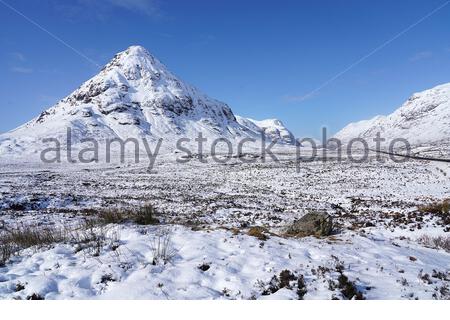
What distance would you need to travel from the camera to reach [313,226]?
14070 mm

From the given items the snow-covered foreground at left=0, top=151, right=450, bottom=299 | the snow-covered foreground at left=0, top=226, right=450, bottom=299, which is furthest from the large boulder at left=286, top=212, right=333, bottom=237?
the snow-covered foreground at left=0, top=226, right=450, bottom=299

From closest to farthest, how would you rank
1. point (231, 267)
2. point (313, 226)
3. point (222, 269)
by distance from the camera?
1. point (222, 269)
2. point (231, 267)
3. point (313, 226)

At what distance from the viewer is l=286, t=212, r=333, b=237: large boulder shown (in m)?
13.7

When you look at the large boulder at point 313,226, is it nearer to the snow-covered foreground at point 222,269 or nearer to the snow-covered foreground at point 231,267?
the snow-covered foreground at point 231,267

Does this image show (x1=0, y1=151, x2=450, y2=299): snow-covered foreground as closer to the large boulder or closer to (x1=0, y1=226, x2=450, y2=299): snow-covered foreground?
(x1=0, y1=226, x2=450, y2=299): snow-covered foreground

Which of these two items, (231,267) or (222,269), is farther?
(231,267)

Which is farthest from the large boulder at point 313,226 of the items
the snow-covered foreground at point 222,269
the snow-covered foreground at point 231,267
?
the snow-covered foreground at point 222,269

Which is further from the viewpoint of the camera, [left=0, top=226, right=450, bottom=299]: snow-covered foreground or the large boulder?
the large boulder

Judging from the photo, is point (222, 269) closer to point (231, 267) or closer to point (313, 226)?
point (231, 267)

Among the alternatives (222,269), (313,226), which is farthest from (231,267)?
(313,226)

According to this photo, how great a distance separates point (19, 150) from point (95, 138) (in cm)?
3944
